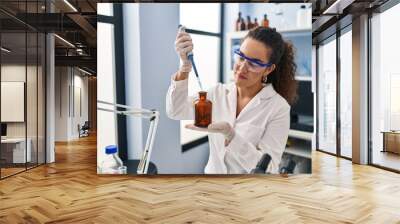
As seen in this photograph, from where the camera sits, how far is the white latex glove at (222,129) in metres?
5.18

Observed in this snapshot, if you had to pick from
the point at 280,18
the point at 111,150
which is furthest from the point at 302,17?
the point at 111,150

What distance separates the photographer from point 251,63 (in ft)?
17.1

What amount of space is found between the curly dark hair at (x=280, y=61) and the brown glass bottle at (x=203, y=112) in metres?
0.87

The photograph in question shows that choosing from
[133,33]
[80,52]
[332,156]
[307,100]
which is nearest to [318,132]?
[332,156]

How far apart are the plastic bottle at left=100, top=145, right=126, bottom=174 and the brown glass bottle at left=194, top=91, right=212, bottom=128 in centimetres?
117

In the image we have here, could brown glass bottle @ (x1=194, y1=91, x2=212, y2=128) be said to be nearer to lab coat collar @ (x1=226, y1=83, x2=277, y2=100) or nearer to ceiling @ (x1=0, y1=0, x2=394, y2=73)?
lab coat collar @ (x1=226, y1=83, x2=277, y2=100)

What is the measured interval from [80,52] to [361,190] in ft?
30.0

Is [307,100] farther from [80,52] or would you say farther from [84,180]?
[80,52]

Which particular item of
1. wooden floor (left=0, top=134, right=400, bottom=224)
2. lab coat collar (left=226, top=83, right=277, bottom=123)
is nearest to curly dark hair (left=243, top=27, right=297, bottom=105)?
lab coat collar (left=226, top=83, right=277, bottom=123)

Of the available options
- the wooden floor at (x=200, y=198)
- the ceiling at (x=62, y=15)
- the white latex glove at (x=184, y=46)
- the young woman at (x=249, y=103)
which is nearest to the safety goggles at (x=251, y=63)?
the young woman at (x=249, y=103)

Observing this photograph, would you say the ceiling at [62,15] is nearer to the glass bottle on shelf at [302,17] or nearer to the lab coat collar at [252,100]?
the glass bottle on shelf at [302,17]

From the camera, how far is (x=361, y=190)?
481 cm

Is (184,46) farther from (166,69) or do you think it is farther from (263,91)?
(263,91)

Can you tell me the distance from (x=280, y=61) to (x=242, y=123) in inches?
38.5
